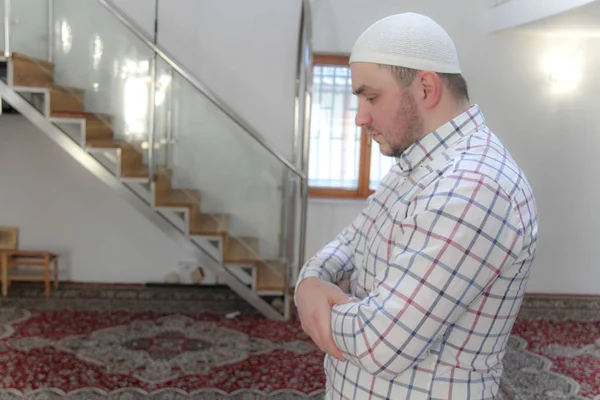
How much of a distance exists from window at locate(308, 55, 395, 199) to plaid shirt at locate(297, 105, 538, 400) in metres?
4.21

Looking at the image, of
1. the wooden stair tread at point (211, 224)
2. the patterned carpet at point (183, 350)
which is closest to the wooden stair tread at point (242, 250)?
the wooden stair tread at point (211, 224)

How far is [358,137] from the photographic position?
17.4 ft

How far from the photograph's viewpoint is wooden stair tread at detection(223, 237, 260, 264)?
443cm

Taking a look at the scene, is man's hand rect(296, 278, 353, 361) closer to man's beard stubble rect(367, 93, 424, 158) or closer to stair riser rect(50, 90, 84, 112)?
man's beard stubble rect(367, 93, 424, 158)

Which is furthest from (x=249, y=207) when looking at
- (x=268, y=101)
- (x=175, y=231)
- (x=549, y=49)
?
(x=549, y=49)

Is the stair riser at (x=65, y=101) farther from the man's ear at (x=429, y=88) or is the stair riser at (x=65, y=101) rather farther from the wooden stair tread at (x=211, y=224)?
the man's ear at (x=429, y=88)

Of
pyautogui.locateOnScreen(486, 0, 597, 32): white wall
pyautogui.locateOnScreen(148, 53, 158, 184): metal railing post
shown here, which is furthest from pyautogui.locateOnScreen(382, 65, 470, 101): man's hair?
pyautogui.locateOnScreen(148, 53, 158, 184): metal railing post

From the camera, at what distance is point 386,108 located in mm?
1011

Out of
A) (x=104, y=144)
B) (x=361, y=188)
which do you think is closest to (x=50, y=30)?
(x=104, y=144)

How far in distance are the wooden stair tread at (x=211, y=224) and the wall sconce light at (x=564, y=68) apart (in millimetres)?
3066

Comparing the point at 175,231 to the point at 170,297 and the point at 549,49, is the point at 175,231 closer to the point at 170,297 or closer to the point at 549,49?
the point at 170,297

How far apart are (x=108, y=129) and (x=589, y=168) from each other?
409 cm

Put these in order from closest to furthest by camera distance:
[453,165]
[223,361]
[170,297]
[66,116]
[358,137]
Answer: [453,165]
[223,361]
[66,116]
[170,297]
[358,137]

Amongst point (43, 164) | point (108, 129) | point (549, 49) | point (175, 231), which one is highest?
point (549, 49)
